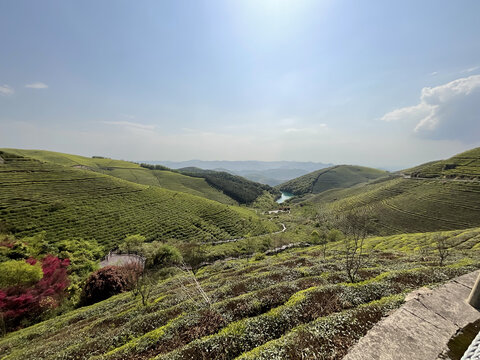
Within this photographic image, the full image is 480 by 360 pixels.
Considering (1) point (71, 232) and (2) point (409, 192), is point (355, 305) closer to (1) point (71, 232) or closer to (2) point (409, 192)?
(1) point (71, 232)

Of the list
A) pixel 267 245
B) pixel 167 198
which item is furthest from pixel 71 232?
pixel 267 245

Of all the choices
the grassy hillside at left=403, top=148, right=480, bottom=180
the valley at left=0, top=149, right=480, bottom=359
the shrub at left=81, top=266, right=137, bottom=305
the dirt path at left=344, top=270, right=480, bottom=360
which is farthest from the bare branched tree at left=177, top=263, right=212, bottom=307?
the grassy hillside at left=403, top=148, right=480, bottom=180

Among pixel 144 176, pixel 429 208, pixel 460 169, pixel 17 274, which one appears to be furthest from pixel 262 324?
pixel 144 176

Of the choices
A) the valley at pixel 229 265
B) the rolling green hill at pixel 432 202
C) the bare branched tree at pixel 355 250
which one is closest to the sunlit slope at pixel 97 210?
the valley at pixel 229 265

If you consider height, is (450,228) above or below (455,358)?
below

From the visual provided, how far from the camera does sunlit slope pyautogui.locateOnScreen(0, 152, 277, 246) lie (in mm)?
54656

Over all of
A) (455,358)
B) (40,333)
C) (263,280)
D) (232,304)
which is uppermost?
(455,358)

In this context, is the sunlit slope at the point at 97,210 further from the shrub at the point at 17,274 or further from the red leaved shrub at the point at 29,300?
the shrub at the point at 17,274

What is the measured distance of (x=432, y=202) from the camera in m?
88.4

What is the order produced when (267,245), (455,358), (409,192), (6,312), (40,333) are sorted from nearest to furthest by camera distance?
(455,358)
(40,333)
(6,312)
(267,245)
(409,192)

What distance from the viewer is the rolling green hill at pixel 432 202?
7644 centimetres

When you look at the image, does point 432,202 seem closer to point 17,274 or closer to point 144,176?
point 17,274

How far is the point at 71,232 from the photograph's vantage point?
178ft

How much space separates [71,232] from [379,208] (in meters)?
138
